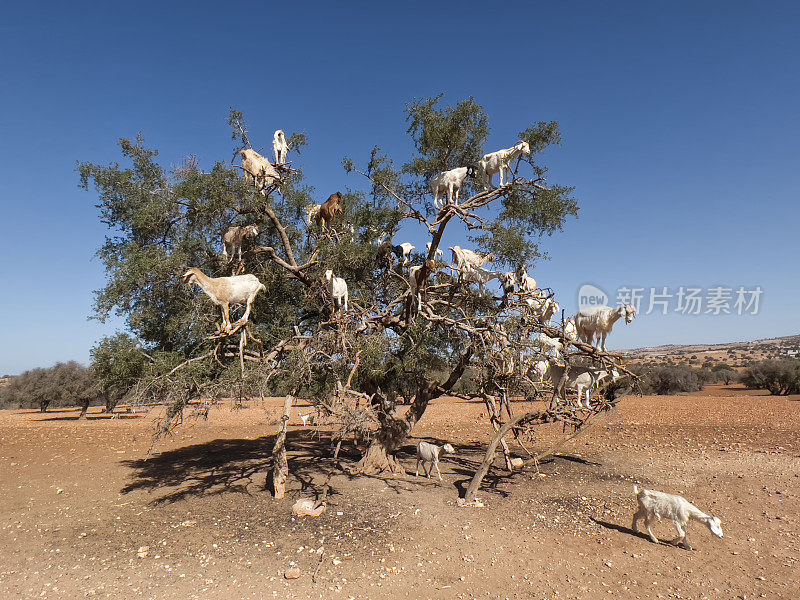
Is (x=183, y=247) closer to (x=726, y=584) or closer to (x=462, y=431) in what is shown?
(x=726, y=584)

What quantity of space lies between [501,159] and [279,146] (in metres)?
4.57

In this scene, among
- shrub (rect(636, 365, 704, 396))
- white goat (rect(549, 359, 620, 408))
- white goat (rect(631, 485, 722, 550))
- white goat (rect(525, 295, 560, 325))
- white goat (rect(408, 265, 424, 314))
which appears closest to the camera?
white goat (rect(631, 485, 722, 550))

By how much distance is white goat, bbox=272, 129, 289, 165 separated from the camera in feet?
28.8

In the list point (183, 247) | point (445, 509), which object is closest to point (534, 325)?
point (445, 509)

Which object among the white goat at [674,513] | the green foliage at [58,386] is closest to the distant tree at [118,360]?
the white goat at [674,513]

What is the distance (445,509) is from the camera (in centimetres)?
802

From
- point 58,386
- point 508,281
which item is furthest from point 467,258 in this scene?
point 58,386

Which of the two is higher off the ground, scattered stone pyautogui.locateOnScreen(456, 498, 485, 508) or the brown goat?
the brown goat

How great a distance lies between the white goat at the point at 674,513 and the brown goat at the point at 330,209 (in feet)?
25.0

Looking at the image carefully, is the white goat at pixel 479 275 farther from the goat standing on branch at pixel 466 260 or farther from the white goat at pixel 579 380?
the white goat at pixel 579 380

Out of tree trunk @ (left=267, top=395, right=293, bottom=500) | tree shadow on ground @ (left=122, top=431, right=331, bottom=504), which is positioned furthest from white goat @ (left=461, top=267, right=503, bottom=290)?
tree shadow on ground @ (left=122, top=431, right=331, bottom=504)

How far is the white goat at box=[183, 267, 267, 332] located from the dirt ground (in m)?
1.85

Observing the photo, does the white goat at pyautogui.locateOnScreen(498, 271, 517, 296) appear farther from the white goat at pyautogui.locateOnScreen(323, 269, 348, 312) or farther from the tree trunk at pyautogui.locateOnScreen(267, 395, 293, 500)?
the tree trunk at pyautogui.locateOnScreen(267, 395, 293, 500)

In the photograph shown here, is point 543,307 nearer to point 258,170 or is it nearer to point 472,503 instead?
point 472,503
